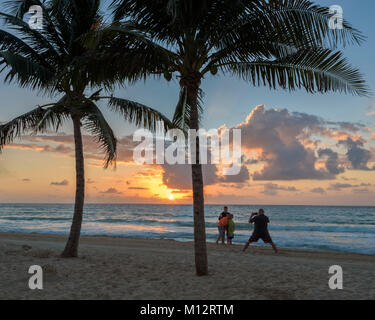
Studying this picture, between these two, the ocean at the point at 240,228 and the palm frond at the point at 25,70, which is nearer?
the palm frond at the point at 25,70

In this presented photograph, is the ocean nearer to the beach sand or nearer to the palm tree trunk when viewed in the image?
the beach sand

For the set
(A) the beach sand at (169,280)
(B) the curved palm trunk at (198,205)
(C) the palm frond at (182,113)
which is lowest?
(A) the beach sand at (169,280)

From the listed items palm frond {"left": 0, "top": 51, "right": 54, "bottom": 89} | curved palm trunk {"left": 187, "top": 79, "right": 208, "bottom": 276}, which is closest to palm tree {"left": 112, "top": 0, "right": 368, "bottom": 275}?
curved palm trunk {"left": 187, "top": 79, "right": 208, "bottom": 276}

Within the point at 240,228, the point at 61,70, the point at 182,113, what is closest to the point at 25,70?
the point at 61,70

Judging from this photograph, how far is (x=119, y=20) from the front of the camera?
8062 millimetres

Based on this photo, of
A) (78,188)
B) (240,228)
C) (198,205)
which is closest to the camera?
(198,205)

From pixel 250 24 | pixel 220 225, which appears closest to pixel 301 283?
pixel 250 24

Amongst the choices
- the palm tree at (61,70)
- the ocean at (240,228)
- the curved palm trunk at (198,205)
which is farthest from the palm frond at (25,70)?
the ocean at (240,228)

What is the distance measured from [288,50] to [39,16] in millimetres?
7043

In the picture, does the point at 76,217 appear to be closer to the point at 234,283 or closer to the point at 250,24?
the point at 234,283

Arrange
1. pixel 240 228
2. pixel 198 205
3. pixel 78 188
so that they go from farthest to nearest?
pixel 240 228 → pixel 78 188 → pixel 198 205

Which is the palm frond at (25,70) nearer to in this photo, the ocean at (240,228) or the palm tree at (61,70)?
the palm tree at (61,70)

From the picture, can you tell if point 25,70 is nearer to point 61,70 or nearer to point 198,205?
point 61,70

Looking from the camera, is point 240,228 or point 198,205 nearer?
point 198,205
